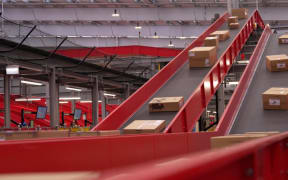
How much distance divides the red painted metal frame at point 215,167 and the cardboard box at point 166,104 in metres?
5.91

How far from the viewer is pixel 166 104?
980cm

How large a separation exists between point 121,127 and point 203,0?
1901cm

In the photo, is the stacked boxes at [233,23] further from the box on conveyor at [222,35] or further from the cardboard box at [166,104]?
the cardboard box at [166,104]

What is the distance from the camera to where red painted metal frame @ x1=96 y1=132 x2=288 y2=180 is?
130 centimetres

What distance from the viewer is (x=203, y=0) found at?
27.2 metres

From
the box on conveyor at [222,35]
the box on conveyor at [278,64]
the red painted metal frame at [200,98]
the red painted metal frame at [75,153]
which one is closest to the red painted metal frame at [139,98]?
the red painted metal frame at [200,98]

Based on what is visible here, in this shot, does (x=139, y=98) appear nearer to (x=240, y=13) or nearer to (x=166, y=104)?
(x=166, y=104)

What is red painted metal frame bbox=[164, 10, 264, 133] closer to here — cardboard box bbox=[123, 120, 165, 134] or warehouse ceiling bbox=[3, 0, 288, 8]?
cardboard box bbox=[123, 120, 165, 134]

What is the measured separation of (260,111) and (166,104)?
1.97 metres

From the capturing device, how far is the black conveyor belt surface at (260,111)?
9.27 meters

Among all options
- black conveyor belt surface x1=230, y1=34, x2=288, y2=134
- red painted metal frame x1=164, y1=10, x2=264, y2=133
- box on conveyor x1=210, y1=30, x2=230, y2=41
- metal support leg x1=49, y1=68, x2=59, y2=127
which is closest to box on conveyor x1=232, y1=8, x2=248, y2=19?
box on conveyor x1=210, y1=30, x2=230, y2=41

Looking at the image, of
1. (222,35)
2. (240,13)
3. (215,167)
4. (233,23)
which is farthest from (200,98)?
(240,13)

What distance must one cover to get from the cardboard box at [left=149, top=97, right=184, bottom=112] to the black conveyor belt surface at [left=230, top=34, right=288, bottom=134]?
1.20m

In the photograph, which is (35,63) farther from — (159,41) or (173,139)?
(159,41)
